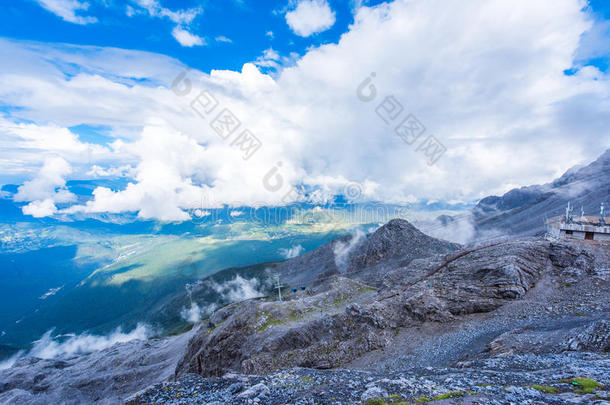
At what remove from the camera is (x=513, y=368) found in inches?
Answer: 642

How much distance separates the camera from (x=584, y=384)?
1190 centimetres

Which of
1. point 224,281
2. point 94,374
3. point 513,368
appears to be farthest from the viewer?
point 224,281

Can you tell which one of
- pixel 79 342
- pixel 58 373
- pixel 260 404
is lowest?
pixel 79 342

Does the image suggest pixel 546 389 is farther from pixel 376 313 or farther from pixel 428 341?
pixel 376 313

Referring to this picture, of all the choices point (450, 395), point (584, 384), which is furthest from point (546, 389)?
point (450, 395)

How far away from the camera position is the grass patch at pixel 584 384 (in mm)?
11419

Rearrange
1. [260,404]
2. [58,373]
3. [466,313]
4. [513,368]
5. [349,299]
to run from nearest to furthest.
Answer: [260,404] → [513,368] → [466,313] → [349,299] → [58,373]

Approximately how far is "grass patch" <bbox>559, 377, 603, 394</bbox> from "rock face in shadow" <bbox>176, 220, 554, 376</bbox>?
20.8 metres

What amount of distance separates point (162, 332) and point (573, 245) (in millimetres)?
188738

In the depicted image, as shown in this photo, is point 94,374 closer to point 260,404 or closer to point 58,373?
point 58,373

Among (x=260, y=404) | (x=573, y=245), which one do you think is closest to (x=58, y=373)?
(x=260, y=404)

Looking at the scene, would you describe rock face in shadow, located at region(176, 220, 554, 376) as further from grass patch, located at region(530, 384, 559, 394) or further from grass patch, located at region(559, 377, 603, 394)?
grass patch, located at region(559, 377, 603, 394)

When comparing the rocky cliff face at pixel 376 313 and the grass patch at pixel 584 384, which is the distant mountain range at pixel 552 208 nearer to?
the rocky cliff face at pixel 376 313

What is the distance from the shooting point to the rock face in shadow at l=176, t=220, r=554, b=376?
31.2 metres
